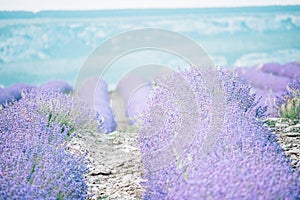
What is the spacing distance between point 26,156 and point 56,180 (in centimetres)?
26

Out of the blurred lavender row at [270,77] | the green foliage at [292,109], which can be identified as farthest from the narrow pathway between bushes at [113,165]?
the blurred lavender row at [270,77]

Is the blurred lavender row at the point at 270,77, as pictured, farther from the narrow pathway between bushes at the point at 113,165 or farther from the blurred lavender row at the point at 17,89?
the blurred lavender row at the point at 17,89

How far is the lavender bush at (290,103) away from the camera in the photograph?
12.0ft

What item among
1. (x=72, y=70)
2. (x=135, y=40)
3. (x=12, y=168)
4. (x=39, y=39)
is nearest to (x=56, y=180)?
(x=12, y=168)

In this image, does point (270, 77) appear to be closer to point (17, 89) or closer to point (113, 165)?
point (113, 165)

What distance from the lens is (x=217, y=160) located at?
188cm

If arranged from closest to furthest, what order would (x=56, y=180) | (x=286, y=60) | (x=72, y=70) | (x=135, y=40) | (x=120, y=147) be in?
(x=56, y=180) → (x=120, y=147) → (x=135, y=40) → (x=72, y=70) → (x=286, y=60)

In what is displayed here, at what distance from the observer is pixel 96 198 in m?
2.60

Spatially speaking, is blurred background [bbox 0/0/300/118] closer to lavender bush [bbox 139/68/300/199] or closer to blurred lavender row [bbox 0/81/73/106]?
blurred lavender row [bbox 0/81/73/106]

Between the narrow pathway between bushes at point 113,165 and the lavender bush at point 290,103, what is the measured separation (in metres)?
1.46

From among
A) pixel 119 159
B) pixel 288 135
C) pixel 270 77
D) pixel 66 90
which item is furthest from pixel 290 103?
pixel 66 90

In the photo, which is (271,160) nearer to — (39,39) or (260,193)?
(260,193)

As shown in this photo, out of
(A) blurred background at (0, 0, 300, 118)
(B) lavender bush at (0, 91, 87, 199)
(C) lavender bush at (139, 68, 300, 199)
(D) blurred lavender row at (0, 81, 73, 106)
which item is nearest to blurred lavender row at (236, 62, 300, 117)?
(A) blurred background at (0, 0, 300, 118)

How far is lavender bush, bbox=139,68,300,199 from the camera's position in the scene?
160cm
